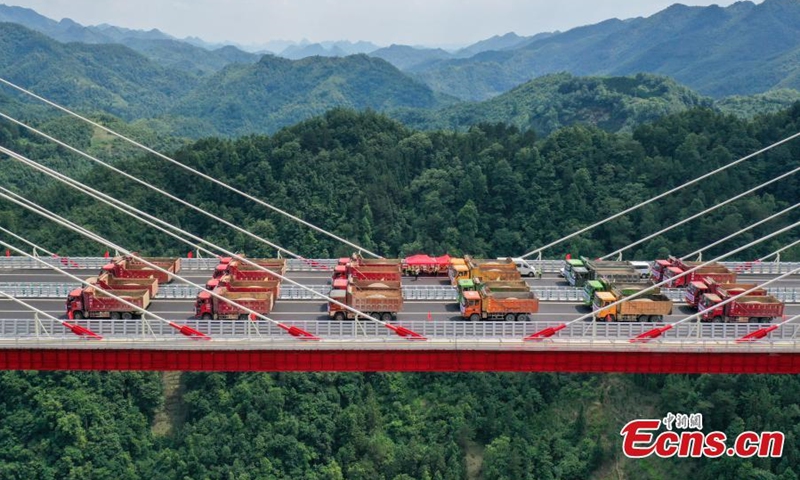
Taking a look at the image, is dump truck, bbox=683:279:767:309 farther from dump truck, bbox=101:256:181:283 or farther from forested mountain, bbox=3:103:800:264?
forested mountain, bbox=3:103:800:264

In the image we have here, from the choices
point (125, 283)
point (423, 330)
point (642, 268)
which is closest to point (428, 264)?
point (423, 330)

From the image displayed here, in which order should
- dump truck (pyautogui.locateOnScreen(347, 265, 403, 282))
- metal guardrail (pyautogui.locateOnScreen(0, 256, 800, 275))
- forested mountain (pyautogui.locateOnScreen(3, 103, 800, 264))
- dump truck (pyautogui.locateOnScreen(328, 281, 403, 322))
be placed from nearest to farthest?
dump truck (pyautogui.locateOnScreen(328, 281, 403, 322)) < dump truck (pyautogui.locateOnScreen(347, 265, 403, 282)) < metal guardrail (pyautogui.locateOnScreen(0, 256, 800, 275)) < forested mountain (pyautogui.locateOnScreen(3, 103, 800, 264))

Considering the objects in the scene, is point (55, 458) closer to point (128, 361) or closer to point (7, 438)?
point (7, 438)

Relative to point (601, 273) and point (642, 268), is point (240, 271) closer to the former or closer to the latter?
point (601, 273)

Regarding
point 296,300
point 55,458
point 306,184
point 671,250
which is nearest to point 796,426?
point 671,250

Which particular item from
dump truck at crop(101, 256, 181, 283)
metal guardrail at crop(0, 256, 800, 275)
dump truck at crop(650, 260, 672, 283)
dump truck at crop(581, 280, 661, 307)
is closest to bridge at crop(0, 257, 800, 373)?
dump truck at crop(581, 280, 661, 307)

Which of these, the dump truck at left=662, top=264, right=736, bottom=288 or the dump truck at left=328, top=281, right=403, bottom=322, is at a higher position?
the dump truck at left=662, top=264, right=736, bottom=288

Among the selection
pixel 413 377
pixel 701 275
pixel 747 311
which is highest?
pixel 701 275
